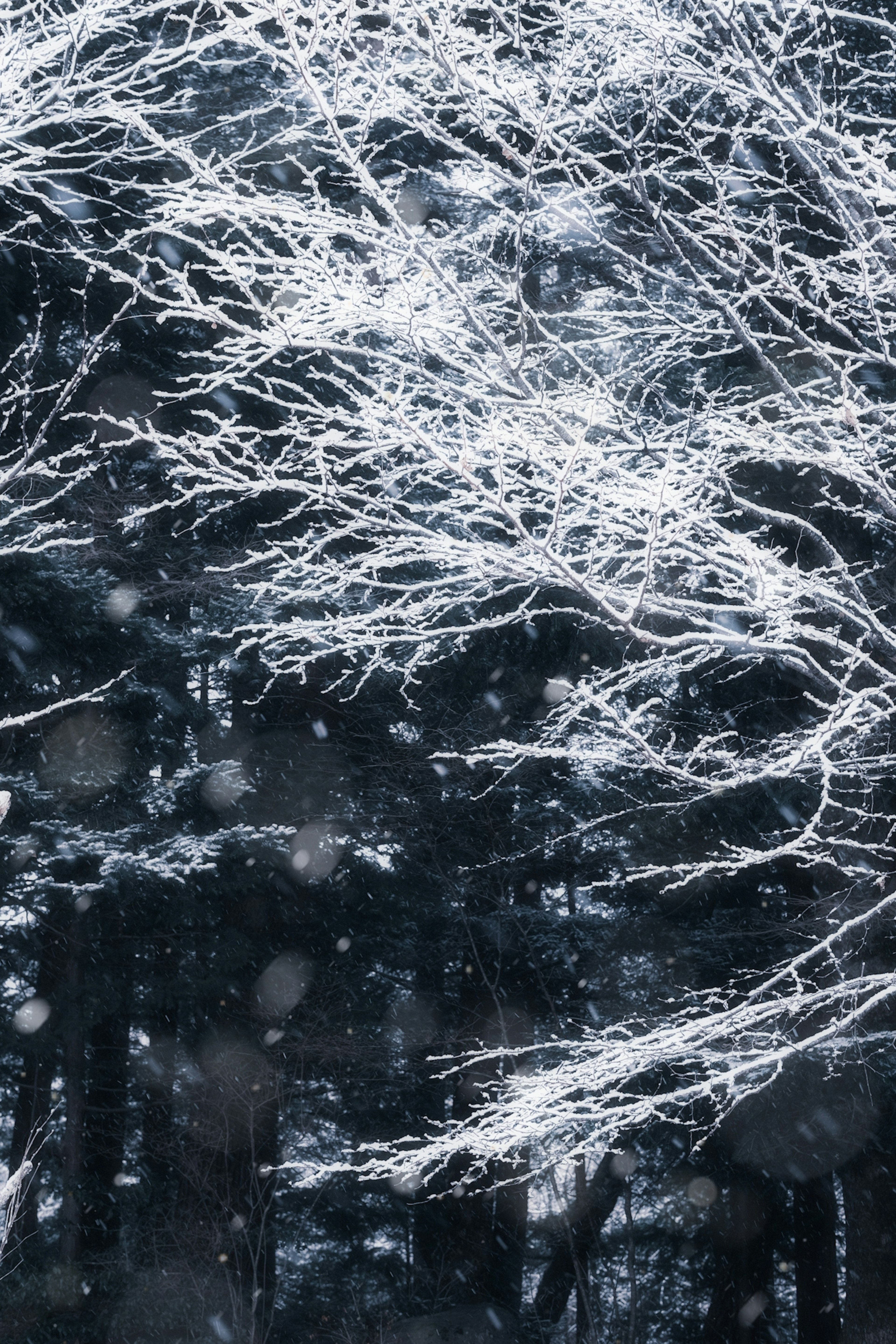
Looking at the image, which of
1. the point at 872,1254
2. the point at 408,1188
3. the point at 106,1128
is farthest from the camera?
the point at 408,1188

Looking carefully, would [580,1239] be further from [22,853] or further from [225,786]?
[22,853]

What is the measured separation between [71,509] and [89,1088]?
5.53m

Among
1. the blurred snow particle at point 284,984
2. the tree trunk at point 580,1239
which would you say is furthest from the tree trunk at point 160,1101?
the tree trunk at point 580,1239

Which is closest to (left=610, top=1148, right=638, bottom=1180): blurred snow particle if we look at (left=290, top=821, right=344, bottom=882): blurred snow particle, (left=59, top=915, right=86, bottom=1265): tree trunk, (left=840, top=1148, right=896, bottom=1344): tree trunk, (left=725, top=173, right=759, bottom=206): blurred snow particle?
(left=840, top=1148, right=896, bottom=1344): tree trunk

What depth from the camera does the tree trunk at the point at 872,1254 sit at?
6457mm

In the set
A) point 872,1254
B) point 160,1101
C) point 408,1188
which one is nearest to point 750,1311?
point 408,1188

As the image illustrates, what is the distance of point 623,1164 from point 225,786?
5.51 m

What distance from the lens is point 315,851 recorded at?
995cm

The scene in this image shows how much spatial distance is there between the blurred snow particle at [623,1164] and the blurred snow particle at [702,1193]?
1.18m

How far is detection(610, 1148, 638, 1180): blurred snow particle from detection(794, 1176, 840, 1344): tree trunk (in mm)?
1587

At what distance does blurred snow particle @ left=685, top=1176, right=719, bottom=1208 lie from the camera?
455 inches

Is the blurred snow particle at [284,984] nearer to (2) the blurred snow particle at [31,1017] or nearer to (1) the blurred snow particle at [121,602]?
(2) the blurred snow particle at [31,1017]

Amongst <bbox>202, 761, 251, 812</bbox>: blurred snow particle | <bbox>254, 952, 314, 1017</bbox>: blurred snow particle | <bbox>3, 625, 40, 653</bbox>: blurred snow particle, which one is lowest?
<bbox>254, 952, 314, 1017</bbox>: blurred snow particle

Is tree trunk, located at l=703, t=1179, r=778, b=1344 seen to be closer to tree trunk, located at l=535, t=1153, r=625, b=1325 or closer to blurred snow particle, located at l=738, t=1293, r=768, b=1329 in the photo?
blurred snow particle, located at l=738, t=1293, r=768, b=1329
